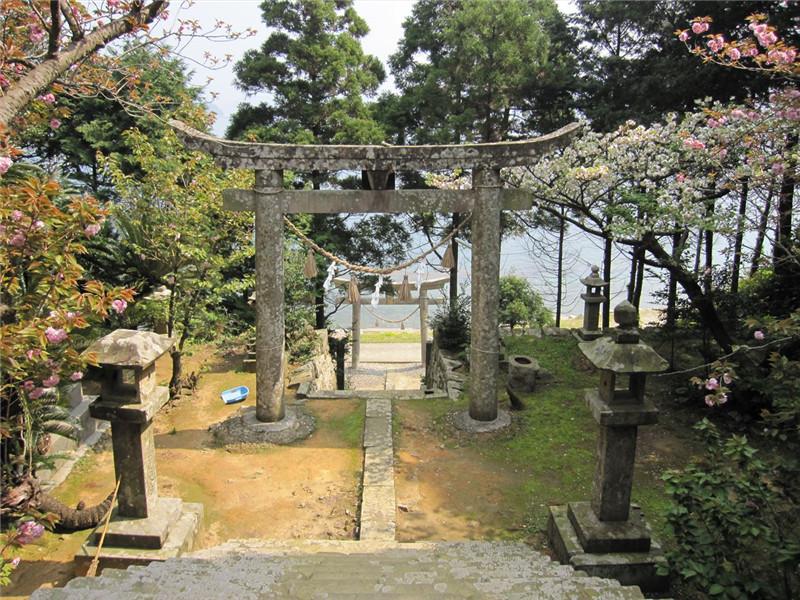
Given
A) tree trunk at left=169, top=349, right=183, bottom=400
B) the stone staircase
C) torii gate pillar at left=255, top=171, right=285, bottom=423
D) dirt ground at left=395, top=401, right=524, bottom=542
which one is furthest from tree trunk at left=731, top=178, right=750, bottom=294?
tree trunk at left=169, top=349, right=183, bottom=400

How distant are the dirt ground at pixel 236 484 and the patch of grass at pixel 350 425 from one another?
0.05ft

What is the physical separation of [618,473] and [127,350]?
4555 mm

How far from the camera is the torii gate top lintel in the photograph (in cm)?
759

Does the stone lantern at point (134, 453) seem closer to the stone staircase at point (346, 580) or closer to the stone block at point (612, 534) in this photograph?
the stone staircase at point (346, 580)

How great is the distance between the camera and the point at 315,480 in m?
7.16

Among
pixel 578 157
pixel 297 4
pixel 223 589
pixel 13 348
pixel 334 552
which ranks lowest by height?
pixel 334 552

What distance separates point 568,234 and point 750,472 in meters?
11.5

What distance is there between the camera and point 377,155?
7699 mm

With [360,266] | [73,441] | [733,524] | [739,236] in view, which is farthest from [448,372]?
[733,524]

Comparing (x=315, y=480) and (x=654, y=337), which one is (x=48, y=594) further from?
(x=654, y=337)

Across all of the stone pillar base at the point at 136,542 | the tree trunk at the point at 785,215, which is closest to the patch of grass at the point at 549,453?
the tree trunk at the point at 785,215

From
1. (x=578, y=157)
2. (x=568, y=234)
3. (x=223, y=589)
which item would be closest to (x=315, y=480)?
(x=223, y=589)

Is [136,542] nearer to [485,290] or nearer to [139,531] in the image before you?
[139,531]

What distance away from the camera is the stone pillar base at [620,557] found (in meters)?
5.04
